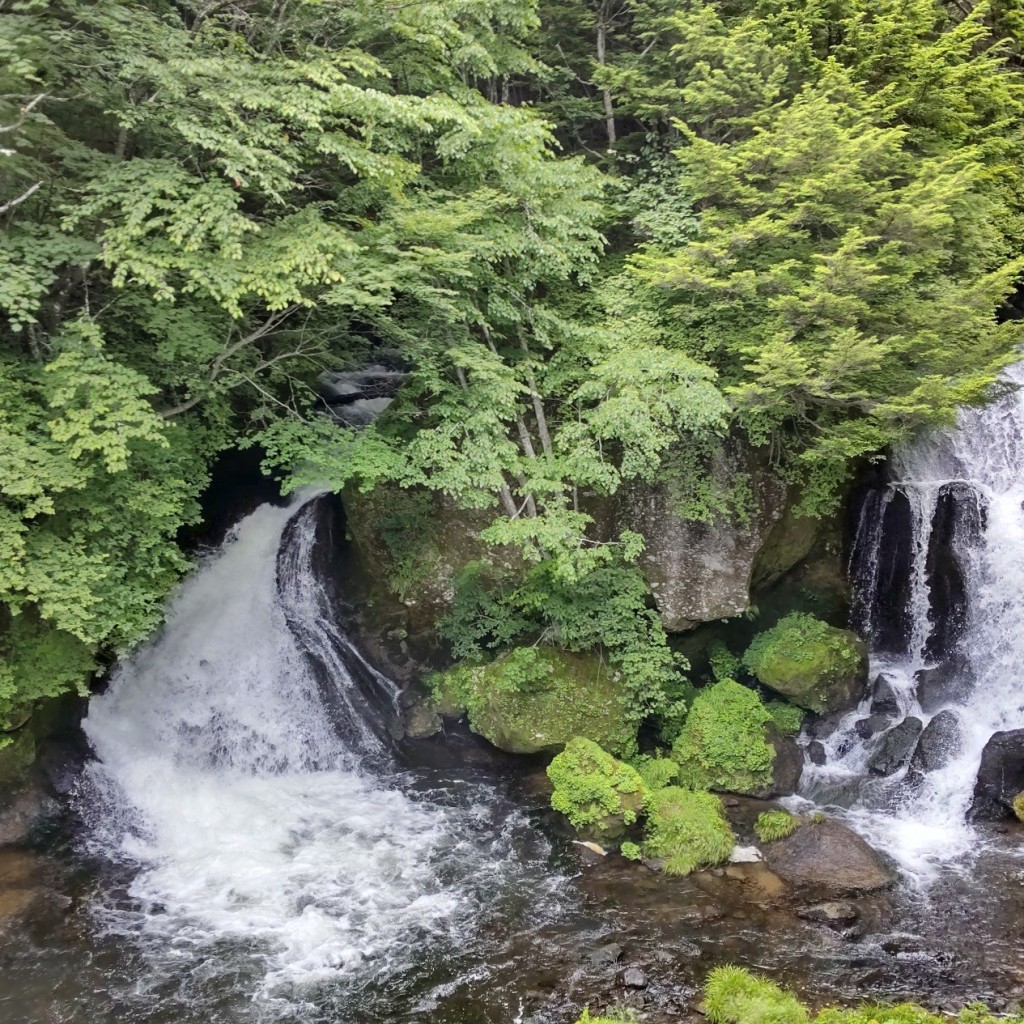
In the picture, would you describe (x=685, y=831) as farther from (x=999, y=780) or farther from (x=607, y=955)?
(x=999, y=780)

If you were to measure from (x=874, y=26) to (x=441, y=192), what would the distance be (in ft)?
23.7

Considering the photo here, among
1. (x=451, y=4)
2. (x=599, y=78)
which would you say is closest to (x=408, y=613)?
(x=451, y=4)

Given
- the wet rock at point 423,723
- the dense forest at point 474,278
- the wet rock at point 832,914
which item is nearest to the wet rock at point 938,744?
the wet rock at point 832,914

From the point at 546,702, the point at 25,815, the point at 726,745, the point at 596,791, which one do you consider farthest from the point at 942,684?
the point at 25,815

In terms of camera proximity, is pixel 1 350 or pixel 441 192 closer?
pixel 1 350

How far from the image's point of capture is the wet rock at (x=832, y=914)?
8.25 meters

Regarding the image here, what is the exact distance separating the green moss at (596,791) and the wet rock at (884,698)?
4.46m

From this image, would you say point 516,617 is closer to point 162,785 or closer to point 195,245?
point 162,785

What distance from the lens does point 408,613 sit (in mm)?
12562

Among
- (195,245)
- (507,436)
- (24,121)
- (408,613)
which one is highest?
(24,121)

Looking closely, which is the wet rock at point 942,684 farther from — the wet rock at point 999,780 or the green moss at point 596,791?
A: the green moss at point 596,791

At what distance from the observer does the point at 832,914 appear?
27.4 feet

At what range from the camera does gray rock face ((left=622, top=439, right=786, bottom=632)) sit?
1150 centimetres

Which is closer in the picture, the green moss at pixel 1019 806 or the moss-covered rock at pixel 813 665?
the green moss at pixel 1019 806
